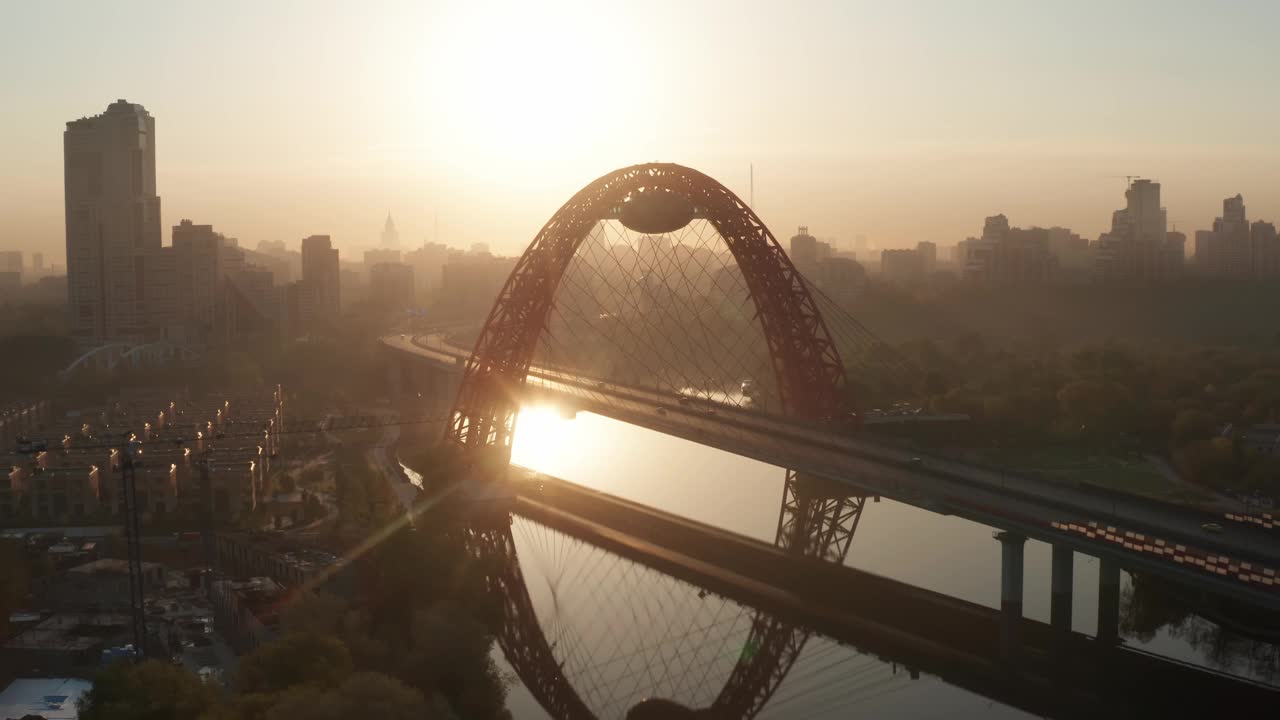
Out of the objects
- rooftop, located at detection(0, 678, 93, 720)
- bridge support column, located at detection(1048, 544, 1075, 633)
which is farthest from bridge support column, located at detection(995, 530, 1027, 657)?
rooftop, located at detection(0, 678, 93, 720)

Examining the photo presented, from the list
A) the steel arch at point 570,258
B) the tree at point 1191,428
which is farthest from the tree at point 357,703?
the tree at point 1191,428

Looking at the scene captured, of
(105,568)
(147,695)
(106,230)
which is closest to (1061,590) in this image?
(147,695)

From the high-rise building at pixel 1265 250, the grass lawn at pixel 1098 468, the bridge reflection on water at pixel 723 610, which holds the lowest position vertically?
the bridge reflection on water at pixel 723 610

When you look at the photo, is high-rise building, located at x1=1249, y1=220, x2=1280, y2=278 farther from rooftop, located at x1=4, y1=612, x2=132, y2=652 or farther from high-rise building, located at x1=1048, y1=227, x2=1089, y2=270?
rooftop, located at x1=4, y1=612, x2=132, y2=652

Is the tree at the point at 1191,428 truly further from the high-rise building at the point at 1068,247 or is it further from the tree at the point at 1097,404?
the high-rise building at the point at 1068,247

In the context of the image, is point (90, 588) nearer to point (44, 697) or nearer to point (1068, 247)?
point (44, 697)

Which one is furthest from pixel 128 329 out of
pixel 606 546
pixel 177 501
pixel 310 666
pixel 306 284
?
pixel 310 666
